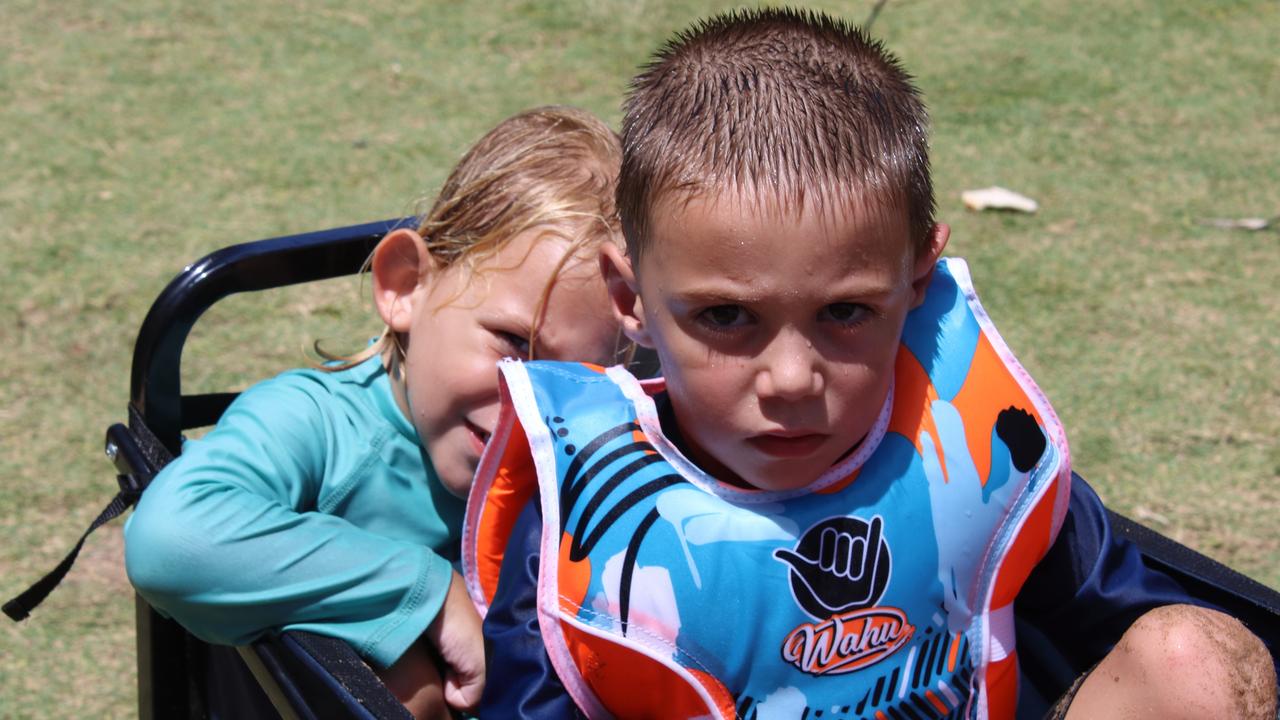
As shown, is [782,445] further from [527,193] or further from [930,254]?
[527,193]

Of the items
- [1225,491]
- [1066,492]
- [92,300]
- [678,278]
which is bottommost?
[1225,491]

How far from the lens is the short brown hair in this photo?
4.32 feet

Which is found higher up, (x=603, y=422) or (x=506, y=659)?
(x=603, y=422)

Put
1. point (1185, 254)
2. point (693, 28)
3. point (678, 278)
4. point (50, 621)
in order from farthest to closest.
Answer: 1. point (1185, 254)
2. point (50, 621)
3. point (693, 28)
4. point (678, 278)

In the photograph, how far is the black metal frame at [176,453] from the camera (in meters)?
1.51

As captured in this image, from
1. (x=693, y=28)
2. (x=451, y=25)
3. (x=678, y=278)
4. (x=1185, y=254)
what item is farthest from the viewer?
(x=451, y=25)

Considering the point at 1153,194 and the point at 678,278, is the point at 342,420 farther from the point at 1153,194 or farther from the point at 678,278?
the point at 1153,194

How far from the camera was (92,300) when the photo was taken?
3.60 metres

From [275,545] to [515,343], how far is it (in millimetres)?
403

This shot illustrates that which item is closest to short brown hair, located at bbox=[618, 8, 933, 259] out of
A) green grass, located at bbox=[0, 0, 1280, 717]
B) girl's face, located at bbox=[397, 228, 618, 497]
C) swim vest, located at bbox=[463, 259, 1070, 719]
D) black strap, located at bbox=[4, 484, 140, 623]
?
swim vest, located at bbox=[463, 259, 1070, 719]

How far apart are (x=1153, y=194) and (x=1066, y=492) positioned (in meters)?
2.93

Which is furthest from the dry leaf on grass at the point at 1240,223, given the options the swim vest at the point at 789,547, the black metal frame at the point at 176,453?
the swim vest at the point at 789,547

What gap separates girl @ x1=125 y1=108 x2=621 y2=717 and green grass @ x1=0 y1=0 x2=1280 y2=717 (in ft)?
2.35

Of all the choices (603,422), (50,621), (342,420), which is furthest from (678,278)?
(50,621)
